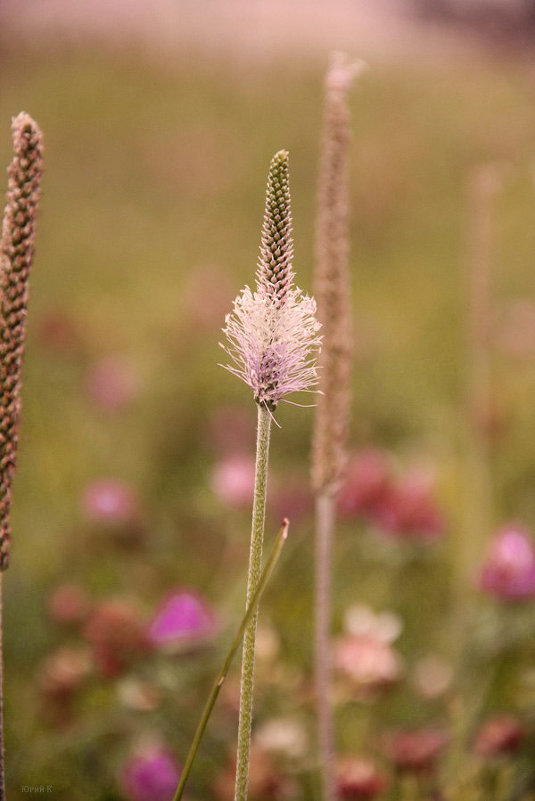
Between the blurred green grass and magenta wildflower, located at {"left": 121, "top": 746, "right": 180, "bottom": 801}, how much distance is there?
0.66ft

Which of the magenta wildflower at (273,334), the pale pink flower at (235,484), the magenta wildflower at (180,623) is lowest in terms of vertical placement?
the magenta wildflower at (180,623)

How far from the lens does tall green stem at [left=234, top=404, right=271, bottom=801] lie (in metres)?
0.58

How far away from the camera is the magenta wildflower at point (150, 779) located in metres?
1.21

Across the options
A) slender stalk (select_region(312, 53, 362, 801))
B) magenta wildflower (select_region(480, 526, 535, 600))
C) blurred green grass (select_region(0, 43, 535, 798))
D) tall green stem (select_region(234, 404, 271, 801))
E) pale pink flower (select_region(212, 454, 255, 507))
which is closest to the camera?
tall green stem (select_region(234, 404, 271, 801))

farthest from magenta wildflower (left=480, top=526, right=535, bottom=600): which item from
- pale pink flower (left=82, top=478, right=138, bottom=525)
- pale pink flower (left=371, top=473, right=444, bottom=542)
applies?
pale pink flower (left=82, top=478, right=138, bottom=525)

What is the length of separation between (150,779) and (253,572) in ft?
2.55

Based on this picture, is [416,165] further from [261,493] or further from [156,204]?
[261,493]

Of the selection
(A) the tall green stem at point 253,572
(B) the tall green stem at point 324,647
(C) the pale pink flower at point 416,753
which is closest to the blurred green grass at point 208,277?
(C) the pale pink flower at point 416,753

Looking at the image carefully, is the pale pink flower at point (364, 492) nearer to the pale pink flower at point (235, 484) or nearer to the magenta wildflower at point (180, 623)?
the pale pink flower at point (235, 484)

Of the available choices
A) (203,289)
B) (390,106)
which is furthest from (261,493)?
(390,106)

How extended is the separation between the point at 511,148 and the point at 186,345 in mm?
2254

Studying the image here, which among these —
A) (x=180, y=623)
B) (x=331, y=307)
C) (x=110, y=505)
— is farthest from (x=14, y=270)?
(x=110, y=505)

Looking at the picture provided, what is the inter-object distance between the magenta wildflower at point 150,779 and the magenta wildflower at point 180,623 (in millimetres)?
171

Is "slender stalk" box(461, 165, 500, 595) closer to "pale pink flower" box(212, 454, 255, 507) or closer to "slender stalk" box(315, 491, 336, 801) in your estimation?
"pale pink flower" box(212, 454, 255, 507)
